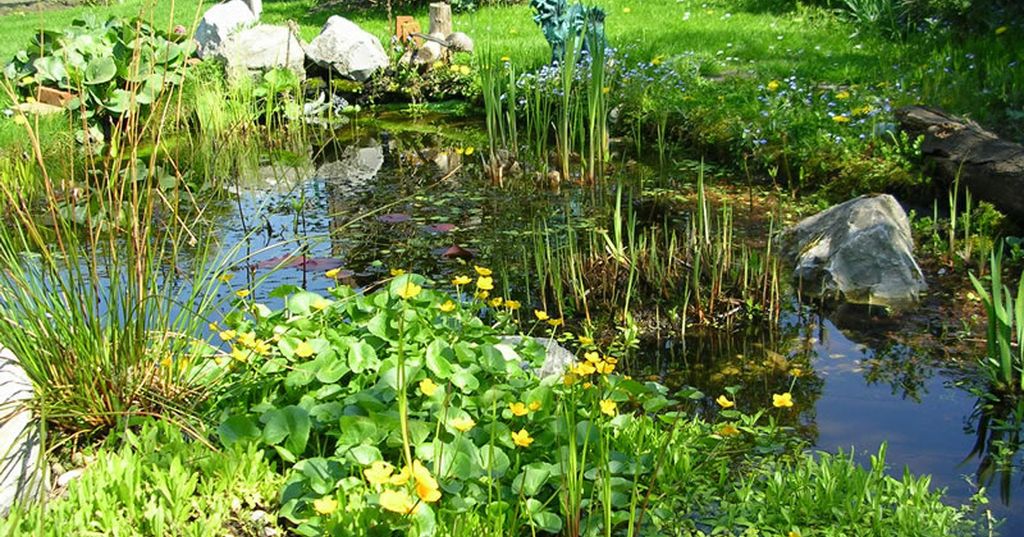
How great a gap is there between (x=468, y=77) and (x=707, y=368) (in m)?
6.83

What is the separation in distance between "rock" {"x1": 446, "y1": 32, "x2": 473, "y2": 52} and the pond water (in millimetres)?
3956

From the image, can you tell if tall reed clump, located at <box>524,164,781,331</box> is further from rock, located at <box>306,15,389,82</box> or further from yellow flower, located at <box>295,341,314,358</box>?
rock, located at <box>306,15,389,82</box>

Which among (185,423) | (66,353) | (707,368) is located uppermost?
(66,353)

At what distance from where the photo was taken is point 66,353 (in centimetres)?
319

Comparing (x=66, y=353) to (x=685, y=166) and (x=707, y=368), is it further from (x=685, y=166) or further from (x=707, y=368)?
(x=685, y=166)

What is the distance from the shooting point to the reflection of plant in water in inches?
140

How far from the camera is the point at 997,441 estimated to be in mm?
3770

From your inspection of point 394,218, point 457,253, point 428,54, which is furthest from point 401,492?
point 428,54

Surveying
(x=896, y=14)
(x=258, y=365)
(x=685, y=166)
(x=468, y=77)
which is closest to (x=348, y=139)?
(x=468, y=77)

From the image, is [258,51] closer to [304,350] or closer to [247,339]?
[247,339]

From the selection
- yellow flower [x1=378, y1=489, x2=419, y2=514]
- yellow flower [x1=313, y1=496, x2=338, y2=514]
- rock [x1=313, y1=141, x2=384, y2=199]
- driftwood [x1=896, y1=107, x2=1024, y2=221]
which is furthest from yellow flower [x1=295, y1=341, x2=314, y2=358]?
rock [x1=313, y1=141, x2=384, y2=199]

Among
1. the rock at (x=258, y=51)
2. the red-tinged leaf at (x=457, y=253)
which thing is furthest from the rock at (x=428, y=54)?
the red-tinged leaf at (x=457, y=253)

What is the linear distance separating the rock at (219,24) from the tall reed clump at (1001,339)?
31.7 feet

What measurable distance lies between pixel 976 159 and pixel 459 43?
6897 millimetres
